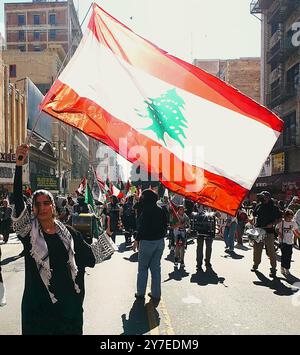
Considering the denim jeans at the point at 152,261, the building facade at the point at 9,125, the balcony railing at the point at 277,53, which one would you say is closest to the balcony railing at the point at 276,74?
the balcony railing at the point at 277,53

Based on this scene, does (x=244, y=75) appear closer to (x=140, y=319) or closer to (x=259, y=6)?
(x=259, y=6)

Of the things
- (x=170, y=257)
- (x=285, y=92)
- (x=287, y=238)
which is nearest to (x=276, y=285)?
(x=287, y=238)

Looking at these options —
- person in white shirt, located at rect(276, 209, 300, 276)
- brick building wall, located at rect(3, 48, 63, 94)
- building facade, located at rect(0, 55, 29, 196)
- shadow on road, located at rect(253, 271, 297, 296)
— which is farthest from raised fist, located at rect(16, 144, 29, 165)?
brick building wall, located at rect(3, 48, 63, 94)

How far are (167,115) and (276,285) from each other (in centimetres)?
497

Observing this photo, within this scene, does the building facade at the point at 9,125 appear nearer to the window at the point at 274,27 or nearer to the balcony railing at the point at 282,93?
the balcony railing at the point at 282,93

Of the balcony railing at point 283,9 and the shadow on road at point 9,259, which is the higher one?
the balcony railing at point 283,9

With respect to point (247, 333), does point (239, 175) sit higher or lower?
higher

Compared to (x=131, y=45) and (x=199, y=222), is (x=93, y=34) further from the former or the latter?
(x=199, y=222)

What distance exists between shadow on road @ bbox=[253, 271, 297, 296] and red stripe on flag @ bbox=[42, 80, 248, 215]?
3.89 meters

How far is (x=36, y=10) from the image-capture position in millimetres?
80688

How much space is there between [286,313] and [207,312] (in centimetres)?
115

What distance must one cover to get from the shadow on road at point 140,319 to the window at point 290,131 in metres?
30.0

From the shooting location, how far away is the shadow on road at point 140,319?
6.01 metres

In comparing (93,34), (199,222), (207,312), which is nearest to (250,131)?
(93,34)
